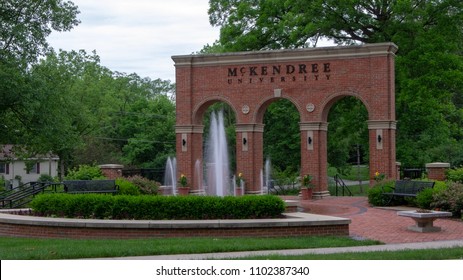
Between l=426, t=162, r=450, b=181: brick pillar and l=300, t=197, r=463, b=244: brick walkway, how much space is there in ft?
7.94

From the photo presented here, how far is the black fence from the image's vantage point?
95.7 ft

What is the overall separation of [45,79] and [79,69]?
31551 millimetres

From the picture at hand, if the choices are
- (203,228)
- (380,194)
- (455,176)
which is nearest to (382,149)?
(455,176)

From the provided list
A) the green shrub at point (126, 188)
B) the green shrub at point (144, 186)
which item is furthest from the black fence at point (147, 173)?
the green shrub at point (126, 188)

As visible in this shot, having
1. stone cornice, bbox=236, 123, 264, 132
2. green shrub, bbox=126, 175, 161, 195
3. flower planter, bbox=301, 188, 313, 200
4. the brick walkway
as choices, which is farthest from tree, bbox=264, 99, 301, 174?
green shrub, bbox=126, 175, 161, 195

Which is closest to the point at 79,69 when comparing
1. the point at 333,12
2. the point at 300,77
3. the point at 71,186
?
the point at 333,12

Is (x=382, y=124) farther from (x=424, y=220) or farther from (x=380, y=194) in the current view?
(x=424, y=220)

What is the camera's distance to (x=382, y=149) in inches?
993

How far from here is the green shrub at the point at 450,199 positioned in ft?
57.7

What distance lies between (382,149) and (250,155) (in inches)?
213

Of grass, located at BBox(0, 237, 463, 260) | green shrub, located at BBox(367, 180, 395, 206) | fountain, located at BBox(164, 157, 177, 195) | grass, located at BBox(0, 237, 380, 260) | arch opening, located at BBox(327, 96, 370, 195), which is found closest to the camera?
grass, located at BBox(0, 237, 463, 260)

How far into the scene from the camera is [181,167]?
28.1 meters

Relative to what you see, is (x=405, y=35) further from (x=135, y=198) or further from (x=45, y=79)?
(x=135, y=198)

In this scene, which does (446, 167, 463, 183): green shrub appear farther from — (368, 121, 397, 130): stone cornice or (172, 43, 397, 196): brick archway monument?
(368, 121, 397, 130): stone cornice
